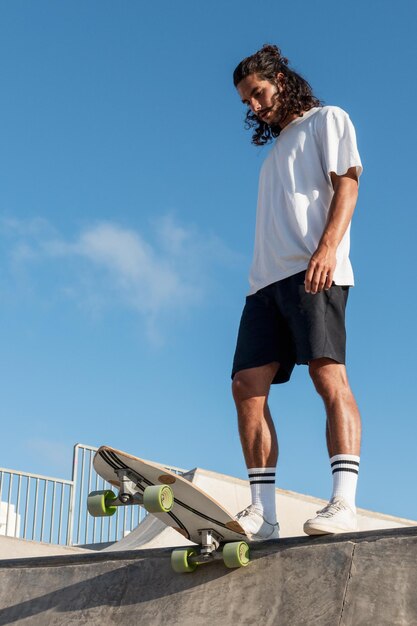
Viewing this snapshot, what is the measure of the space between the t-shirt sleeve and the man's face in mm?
315

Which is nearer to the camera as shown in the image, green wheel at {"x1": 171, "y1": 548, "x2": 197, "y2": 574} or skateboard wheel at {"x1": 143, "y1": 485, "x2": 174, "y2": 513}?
skateboard wheel at {"x1": 143, "y1": 485, "x2": 174, "y2": 513}

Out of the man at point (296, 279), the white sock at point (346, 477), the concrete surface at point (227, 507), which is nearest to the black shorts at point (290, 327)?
the man at point (296, 279)

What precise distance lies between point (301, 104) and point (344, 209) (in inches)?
30.0

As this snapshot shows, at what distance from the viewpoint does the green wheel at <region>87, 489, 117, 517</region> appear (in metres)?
3.68

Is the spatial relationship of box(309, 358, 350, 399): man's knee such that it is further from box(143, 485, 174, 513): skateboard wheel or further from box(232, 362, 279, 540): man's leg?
box(143, 485, 174, 513): skateboard wheel

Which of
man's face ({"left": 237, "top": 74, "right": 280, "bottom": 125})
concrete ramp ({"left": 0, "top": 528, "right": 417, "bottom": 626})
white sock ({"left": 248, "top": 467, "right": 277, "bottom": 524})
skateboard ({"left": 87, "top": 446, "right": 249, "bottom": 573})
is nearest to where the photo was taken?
concrete ramp ({"left": 0, "top": 528, "right": 417, "bottom": 626})

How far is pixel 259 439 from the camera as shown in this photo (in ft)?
13.6

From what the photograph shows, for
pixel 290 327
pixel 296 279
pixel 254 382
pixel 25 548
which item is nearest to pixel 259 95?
pixel 296 279

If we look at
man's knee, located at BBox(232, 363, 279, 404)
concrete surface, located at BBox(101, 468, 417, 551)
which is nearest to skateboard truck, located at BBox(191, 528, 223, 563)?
man's knee, located at BBox(232, 363, 279, 404)

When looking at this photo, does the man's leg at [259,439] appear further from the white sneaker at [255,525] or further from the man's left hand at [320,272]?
the man's left hand at [320,272]

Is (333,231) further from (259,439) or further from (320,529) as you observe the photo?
(320,529)

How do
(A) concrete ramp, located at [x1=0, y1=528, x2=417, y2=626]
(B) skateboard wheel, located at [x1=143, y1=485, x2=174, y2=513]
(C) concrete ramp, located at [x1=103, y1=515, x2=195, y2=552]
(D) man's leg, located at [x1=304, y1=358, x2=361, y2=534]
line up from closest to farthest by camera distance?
(A) concrete ramp, located at [x1=0, y1=528, x2=417, y2=626], (B) skateboard wheel, located at [x1=143, y1=485, x2=174, y2=513], (D) man's leg, located at [x1=304, y1=358, x2=361, y2=534], (C) concrete ramp, located at [x1=103, y1=515, x2=195, y2=552]

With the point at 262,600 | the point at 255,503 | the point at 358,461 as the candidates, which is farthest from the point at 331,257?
the point at 262,600

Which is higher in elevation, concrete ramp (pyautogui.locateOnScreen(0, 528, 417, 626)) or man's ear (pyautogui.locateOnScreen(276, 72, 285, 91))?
man's ear (pyautogui.locateOnScreen(276, 72, 285, 91))
